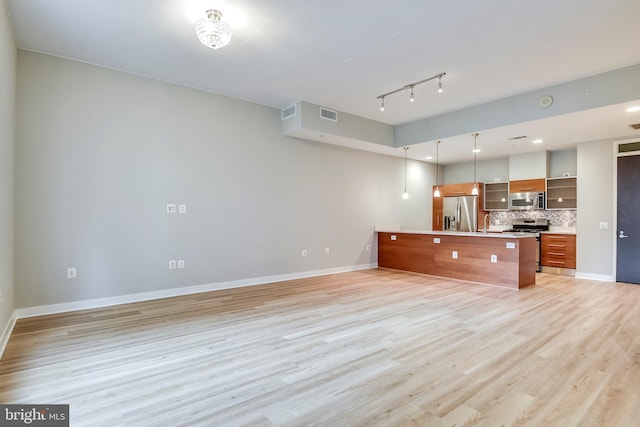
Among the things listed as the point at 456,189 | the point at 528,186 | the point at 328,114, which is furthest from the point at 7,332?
the point at 528,186

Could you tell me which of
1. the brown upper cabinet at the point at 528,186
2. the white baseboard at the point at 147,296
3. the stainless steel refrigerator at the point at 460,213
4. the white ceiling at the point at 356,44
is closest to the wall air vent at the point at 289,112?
the white ceiling at the point at 356,44

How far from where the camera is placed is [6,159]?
10.7 ft

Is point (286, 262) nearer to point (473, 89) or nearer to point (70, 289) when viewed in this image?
point (70, 289)

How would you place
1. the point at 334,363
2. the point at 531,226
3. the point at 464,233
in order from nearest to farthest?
the point at 334,363 < the point at 464,233 < the point at 531,226

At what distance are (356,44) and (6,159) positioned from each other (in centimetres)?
392

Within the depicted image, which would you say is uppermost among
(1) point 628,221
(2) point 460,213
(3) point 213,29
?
(3) point 213,29

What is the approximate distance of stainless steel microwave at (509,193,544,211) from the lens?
754 cm

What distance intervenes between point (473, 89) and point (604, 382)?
13.8ft

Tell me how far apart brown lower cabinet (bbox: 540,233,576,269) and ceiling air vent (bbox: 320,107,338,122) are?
542 cm

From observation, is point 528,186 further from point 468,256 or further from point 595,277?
point 468,256

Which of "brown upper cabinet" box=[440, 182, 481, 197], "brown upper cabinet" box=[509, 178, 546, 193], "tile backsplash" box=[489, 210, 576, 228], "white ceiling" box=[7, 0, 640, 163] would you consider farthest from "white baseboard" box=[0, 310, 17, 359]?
"tile backsplash" box=[489, 210, 576, 228]

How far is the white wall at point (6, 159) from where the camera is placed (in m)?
3.00

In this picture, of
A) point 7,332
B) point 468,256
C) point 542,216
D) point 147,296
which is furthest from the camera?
point 542,216

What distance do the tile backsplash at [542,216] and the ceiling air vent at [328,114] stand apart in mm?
5555
